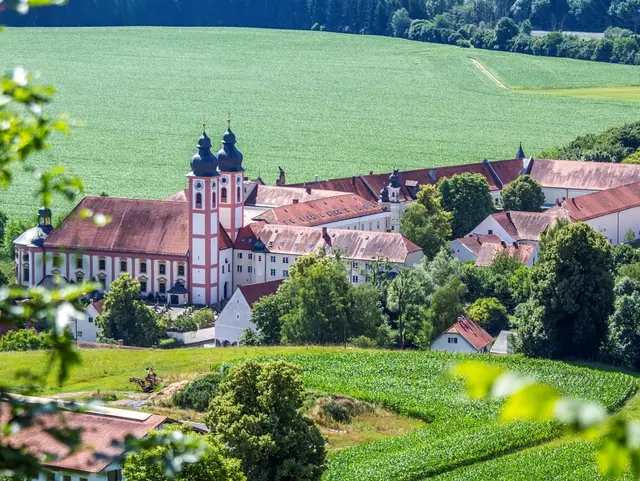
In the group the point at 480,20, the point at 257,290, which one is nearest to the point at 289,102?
the point at 480,20

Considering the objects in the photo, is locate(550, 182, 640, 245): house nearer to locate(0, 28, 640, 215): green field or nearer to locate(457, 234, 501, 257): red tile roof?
locate(457, 234, 501, 257): red tile roof

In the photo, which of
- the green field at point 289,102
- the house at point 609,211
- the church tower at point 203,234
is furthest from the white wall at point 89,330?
the house at point 609,211

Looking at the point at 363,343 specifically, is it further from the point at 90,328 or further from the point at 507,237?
the point at 507,237

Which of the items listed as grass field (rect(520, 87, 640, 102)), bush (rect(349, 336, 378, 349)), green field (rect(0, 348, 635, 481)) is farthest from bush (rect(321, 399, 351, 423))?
grass field (rect(520, 87, 640, 102))

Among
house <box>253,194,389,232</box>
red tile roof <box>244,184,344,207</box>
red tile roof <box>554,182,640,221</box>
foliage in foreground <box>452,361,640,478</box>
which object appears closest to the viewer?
foliage in foreground <box>452,361,640,478</box>

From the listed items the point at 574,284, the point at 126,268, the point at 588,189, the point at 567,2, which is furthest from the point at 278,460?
the point at 567,2

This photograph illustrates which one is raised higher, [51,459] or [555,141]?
[51,459]

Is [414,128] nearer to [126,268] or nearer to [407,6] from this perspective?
[407,6]
